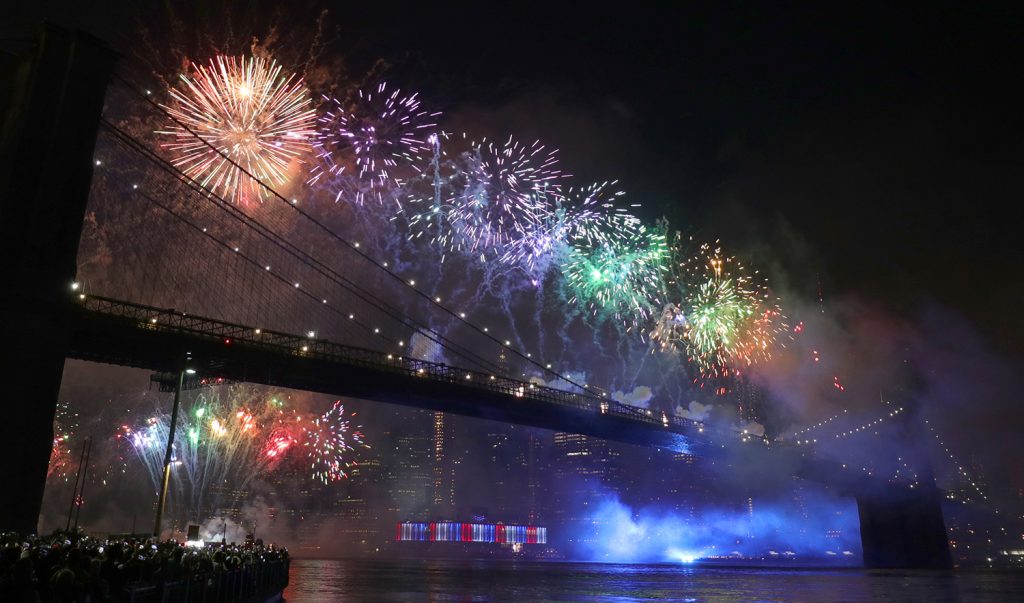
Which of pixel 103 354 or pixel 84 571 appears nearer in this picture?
pixel 84 571

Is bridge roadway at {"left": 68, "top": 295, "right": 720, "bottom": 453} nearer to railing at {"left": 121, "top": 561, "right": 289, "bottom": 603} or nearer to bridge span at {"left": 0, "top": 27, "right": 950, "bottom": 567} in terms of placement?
bridge span at {"left": 0, "top": 27, "right": 950, "bottom": 567}

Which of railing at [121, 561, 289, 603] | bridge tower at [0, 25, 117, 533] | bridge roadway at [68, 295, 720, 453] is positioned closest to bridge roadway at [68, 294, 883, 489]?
bridge roadway at [68, 295, 720, 453]

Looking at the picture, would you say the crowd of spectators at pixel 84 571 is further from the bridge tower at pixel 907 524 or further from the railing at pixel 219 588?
the bridge tower at pixel 907 524

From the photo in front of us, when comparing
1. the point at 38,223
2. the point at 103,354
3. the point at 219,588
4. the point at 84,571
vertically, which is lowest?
the point at 219,588

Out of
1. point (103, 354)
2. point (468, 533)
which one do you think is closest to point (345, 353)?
point (103, 354)

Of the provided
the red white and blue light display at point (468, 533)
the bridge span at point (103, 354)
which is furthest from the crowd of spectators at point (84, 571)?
the red white and blue light display at point (468, 533)

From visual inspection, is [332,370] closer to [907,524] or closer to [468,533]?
[907,524]

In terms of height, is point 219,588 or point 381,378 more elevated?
point 381,378
